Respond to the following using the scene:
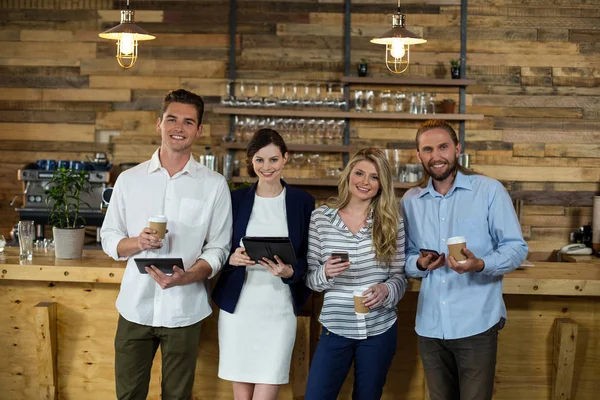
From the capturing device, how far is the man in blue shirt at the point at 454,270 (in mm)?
2922

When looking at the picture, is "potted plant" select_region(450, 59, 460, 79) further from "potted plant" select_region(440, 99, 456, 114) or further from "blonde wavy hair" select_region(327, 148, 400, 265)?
"blonde wavy hair" select_region(327, 148, 400, 265)

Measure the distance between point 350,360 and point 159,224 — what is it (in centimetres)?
92

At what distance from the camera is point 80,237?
149 inches

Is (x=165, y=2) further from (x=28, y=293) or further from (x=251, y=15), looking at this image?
(x=28, y=293)

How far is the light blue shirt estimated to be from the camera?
292 centimetres

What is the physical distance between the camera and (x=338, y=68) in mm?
6426

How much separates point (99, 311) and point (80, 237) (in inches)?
15.1

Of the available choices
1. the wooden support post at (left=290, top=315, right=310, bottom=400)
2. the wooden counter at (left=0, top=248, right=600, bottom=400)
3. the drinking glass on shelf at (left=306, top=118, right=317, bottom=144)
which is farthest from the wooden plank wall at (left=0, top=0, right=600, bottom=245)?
the wooden support post at (left=290, top=315, right=310, bottom=400)

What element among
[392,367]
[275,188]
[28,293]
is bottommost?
[392,367]

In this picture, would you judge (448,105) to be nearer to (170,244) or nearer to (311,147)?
(311,147)

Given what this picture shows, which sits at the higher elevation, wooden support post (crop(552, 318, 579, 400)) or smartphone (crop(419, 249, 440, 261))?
smartphone (crop(419, 249, 440, 261))

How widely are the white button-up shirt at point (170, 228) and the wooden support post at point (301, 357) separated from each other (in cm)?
57

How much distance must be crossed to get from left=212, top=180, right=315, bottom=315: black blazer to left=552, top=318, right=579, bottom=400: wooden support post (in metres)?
1.26

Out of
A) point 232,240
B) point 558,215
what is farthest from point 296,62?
point 232,240
